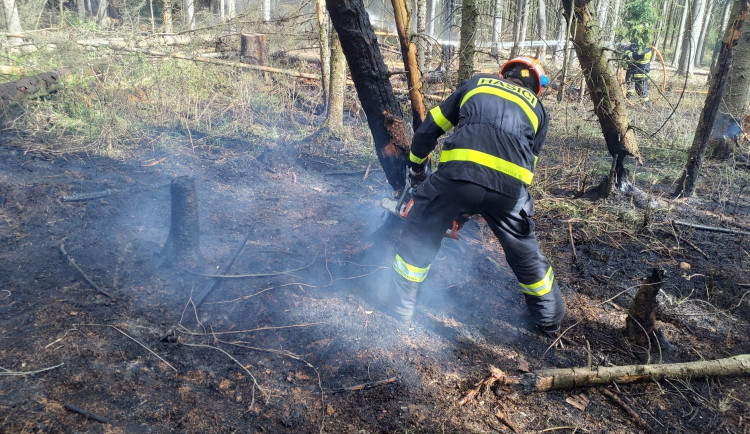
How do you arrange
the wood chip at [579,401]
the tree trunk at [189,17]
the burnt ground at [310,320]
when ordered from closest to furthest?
1. the burnt ground at [310,320]
2. the wood chip at [579,401]
3. the tree trunk at [189,17]

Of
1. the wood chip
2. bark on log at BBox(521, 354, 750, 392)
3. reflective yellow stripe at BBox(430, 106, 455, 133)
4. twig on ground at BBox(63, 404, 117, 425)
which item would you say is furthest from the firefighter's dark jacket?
twig on ground at BBox(63, 404, 117, 425)

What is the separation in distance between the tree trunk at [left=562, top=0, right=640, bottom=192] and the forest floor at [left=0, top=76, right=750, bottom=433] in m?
0.76

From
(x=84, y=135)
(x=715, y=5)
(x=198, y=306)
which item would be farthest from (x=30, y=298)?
(x=715, y=5)

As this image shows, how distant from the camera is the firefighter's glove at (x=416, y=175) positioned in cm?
381

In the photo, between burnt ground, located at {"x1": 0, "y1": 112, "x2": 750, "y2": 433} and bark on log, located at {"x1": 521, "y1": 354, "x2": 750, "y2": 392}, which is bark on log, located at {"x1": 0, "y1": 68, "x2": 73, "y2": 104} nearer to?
burnt ground, located at {"x1": 0, "y1": 112, "x2": 750, "y2": 433}

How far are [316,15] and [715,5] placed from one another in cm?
2608

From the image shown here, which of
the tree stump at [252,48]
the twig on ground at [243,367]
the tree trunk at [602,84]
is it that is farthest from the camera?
the tree stump at [252,48]

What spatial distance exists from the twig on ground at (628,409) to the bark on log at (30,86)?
26.8 feet

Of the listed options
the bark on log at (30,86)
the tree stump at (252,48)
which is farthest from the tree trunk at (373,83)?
the tree stump at (252,48)

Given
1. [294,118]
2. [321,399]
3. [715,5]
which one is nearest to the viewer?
[321,399]

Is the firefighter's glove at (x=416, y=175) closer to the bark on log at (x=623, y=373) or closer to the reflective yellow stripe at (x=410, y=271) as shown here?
the reflective yellow stripe at (x=410, y=271)

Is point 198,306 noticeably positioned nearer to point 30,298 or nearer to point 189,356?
point 189,356

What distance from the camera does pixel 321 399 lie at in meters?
2.75

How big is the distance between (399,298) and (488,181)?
1096 mm
